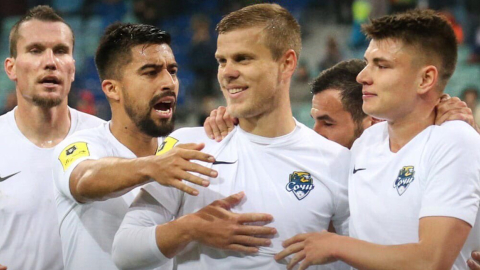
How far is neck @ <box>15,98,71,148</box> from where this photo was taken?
4316 millimetres

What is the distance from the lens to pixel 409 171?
3002 millimetres

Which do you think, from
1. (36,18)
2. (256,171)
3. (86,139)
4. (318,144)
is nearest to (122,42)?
(86,139)

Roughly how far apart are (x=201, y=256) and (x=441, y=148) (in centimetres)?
123

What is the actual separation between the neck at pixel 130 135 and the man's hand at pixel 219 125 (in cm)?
60

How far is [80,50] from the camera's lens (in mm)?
13320

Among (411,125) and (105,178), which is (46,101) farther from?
(411,125)

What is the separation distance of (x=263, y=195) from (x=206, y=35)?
29.7ft

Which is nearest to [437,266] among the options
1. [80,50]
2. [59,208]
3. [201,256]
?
[201,256]

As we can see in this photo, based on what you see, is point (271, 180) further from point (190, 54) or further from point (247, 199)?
Answer: point (190, 54)

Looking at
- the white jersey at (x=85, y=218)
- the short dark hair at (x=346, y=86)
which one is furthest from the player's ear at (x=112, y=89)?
the short dark hair at (x=346, y=86)

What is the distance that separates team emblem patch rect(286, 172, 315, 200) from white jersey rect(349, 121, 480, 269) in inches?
8.4

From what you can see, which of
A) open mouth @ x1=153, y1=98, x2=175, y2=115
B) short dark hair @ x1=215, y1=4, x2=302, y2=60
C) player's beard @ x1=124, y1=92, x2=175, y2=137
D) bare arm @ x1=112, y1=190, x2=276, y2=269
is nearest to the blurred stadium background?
open mouth @ x1=153, y1=98, x2=175, y2=115

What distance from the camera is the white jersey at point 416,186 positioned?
111 inches

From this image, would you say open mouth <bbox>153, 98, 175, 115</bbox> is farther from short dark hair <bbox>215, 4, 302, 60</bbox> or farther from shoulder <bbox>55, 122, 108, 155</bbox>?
short dark hair <bbox>215, 4, 302, 60</bbox>
